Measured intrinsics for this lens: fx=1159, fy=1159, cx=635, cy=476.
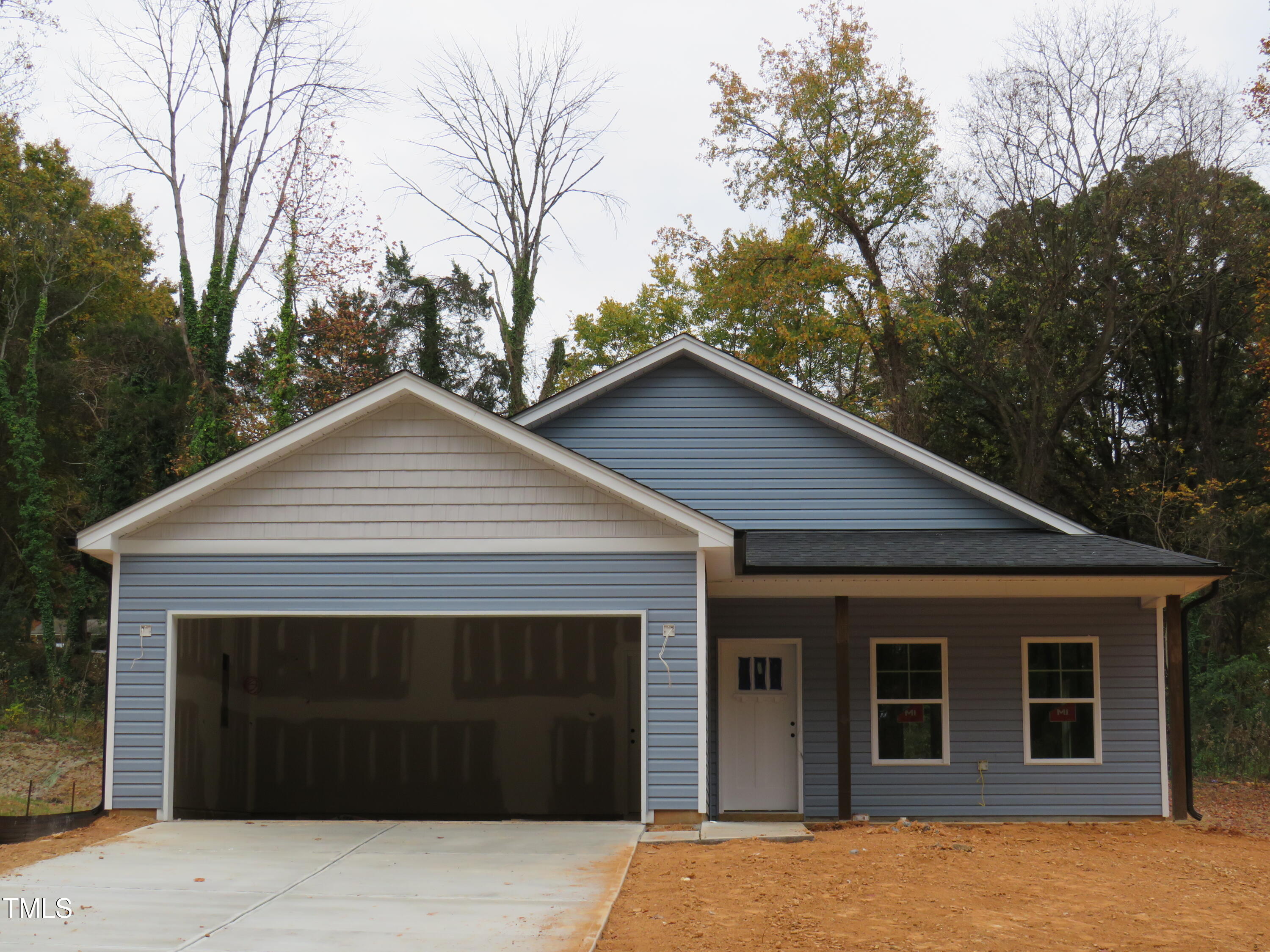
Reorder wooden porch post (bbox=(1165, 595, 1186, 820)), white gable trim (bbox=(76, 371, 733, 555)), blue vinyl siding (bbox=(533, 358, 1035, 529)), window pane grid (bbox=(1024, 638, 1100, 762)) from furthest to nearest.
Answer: blue vinyl siding (bbox=(533, 358, 1035, 529)) < window pane grid (bbox=(1024, 638, 1100, 762)) < wooden porch post (bbox=(1165, 595, 1186, 820)) < white gable trim (bbox=(76, 371, 733, 555))

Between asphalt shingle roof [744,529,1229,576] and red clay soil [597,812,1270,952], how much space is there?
252 cm

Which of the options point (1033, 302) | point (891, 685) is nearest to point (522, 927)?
point (891, 685)

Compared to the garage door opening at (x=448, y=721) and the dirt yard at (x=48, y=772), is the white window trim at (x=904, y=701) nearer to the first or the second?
the garage door opening at (x=448, y=721)

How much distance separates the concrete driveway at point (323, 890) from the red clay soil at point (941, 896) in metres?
0.54

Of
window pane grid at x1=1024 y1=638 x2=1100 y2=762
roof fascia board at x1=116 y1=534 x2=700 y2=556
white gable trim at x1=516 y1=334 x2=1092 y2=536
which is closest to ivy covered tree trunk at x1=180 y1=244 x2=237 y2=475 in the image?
white gable trim at x1=516 y1=334 x2=1092 y2=536

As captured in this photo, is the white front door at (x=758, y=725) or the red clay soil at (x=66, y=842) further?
the white front door at (x=758, y=725)

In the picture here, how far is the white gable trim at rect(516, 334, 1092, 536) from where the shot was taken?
44.7ft

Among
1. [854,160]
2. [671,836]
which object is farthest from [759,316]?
[671,836]

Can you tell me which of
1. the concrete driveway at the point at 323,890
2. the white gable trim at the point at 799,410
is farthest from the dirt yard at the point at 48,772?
the white gable trim at the point at 799,410

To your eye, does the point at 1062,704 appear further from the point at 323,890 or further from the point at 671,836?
the point at 323,890

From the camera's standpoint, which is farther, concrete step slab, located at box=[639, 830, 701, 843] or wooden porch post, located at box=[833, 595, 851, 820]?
wooden porch post, located at box=[833, 595, 851, 820]

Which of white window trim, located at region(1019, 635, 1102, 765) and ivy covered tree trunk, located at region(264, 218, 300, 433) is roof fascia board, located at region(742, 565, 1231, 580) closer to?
white window trim, located at region(1019, 635, 1102, 765)

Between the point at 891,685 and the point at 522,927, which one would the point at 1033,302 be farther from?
the point at 522,927

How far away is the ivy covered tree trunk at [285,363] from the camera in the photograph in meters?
23.7
